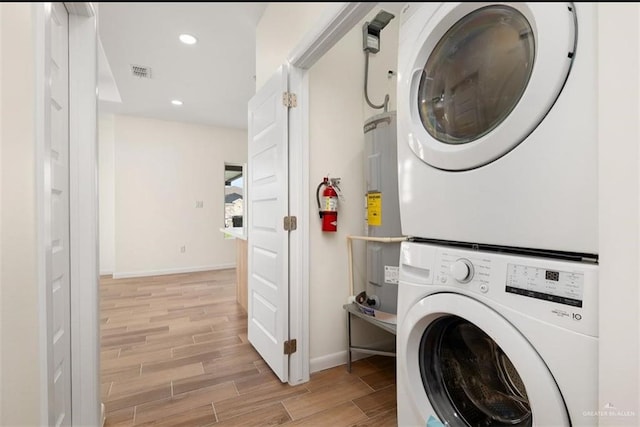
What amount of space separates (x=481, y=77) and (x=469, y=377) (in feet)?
3.14

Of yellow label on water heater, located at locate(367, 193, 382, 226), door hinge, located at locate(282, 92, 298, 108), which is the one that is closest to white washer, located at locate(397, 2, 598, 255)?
yellow label on water heater, located at locate(367, 193, 382, 226)

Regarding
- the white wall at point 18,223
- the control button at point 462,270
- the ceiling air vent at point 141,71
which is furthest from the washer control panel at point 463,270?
the ceiling air vent at point 141,71

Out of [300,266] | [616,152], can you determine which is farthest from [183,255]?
[616,152]

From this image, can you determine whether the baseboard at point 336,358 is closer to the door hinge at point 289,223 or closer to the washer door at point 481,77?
the door hinge at point 289,223

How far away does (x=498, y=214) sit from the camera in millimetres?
789

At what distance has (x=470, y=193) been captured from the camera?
85 centimetres

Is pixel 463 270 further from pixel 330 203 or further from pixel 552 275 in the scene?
pixel 330 203

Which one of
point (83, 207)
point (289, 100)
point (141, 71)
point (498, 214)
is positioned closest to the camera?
point (498, 214)

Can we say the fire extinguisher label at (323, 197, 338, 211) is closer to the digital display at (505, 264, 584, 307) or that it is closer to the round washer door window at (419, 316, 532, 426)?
the round washer door window at (419, 316, 532, 426)

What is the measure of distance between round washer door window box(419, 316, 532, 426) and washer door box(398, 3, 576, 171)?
55cm

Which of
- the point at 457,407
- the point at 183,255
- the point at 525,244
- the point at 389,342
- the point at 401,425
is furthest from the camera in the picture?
the point at 183,255

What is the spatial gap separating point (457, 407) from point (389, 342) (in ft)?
3.86

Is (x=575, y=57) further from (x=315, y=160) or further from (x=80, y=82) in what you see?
(x=80, y=82)

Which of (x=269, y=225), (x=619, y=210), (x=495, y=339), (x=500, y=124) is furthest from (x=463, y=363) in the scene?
(x=269, y=225)
